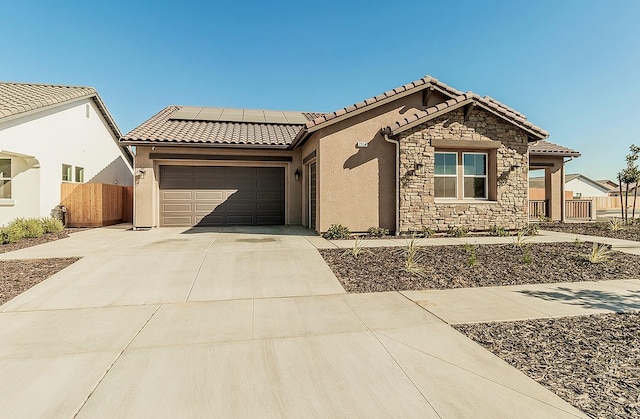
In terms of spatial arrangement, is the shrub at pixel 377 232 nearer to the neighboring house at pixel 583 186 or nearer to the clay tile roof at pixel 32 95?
the clay tile roof at pixel 32 95

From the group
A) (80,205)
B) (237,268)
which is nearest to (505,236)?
A: (237,268)

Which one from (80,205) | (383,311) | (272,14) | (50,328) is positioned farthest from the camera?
(80,205)

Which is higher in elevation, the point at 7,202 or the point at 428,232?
the point at 7,202

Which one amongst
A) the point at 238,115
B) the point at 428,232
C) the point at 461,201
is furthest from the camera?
the point at 238,115

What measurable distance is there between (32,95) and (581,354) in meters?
20.3

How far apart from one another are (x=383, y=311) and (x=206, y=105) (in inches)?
754

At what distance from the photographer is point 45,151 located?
13.5 meters

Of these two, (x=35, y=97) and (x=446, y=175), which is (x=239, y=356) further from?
(x=35, y=97)

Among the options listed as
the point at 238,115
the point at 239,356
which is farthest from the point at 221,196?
the point at 239,356

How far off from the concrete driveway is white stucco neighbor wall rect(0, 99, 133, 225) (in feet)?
32.7

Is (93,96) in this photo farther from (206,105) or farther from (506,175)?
(506,175)

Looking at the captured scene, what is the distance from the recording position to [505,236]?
10938 millimetres

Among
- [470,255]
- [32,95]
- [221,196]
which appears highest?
[32,95]

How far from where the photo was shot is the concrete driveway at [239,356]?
8.05ft
